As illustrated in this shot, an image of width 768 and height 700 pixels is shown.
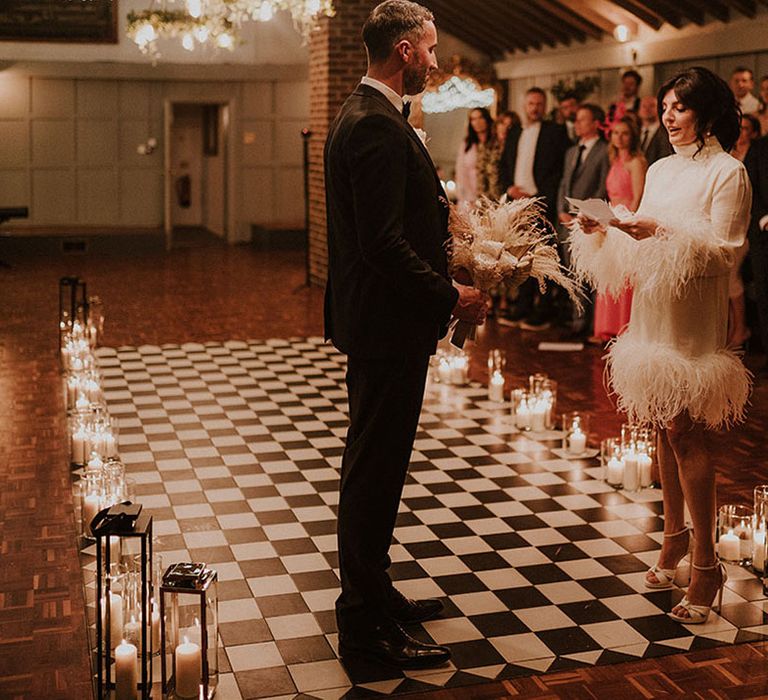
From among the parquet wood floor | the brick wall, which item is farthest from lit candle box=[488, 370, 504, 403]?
the brick wall

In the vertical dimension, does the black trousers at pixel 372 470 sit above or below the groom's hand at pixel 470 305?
→ below

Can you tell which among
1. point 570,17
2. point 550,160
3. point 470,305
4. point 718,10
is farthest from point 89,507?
point 570,17

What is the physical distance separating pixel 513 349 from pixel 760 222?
2.13 m

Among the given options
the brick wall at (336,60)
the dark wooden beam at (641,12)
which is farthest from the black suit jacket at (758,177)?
the dark wooden beam at (641,12)

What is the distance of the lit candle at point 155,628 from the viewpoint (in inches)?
136

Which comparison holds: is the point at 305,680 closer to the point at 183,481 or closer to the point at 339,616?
the point at 339,616

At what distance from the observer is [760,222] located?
769 cm

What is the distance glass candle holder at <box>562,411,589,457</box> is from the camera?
229 inches

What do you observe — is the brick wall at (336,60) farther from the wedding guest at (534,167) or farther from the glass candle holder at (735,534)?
the glass candle holder at (735,534)

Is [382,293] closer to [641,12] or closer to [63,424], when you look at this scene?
[63,424]

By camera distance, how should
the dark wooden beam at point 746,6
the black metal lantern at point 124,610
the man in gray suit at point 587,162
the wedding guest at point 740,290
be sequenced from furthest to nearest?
the dark wooden beam at point 746,6, the man in gray suit at point 587,162, the wedding guest at point 740,290, the black metal lantern at point 124,610

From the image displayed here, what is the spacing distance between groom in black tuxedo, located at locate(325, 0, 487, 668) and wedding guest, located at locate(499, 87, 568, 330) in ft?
20.3

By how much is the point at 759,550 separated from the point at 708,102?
1.74m

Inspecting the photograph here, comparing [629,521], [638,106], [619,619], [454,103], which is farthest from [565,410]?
[454,103]
